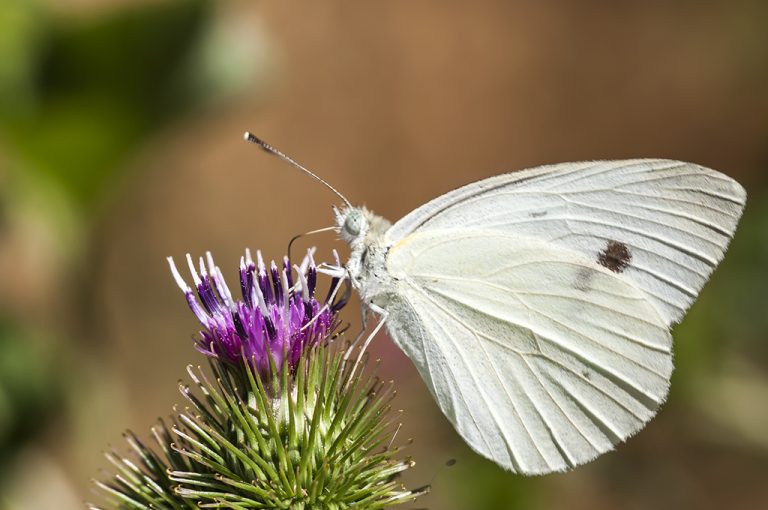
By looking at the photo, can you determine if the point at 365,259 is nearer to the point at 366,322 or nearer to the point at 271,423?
the point at 366,322

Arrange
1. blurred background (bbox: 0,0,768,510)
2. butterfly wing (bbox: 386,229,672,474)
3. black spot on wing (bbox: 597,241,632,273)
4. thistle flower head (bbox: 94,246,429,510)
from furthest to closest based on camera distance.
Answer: blurred background (bbox: 0,0,768,510) < black spot on wing (bbox: 597,241,632,273) < butterfly wing (bbox: 386,229,672,474) < thistle flower head (bbox: 94,246,429,510)

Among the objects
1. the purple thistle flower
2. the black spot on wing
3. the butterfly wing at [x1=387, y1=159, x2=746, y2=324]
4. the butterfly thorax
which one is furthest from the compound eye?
the black spot on wing

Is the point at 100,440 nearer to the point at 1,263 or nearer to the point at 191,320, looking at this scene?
the point at 191,320

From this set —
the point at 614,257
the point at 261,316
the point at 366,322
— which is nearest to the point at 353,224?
the point at 366,322

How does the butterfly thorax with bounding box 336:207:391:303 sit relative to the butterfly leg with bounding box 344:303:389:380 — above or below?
above

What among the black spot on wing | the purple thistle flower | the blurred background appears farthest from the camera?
the blurred background

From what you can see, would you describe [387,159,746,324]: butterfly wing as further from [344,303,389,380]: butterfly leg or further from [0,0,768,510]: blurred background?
[0,0,768,510]: blurred background
